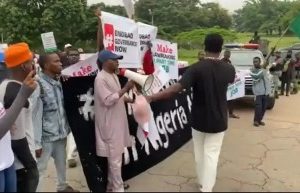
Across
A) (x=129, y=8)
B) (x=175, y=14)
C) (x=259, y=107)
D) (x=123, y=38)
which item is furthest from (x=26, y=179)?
(x=175, y=14)

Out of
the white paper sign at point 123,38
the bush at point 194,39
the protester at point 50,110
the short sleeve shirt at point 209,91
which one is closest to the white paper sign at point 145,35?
the white paper sign at point 123,38

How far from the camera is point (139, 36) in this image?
5715 millimetres

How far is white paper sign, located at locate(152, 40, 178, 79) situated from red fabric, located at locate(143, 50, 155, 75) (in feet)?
1.13

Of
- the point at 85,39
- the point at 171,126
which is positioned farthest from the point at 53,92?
the point at 85,39

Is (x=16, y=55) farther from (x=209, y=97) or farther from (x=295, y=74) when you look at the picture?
(x=295, y=74)

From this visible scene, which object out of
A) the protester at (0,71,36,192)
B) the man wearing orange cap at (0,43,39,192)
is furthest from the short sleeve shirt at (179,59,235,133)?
the protester at (0,71,36,192)

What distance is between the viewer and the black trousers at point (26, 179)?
3.65m

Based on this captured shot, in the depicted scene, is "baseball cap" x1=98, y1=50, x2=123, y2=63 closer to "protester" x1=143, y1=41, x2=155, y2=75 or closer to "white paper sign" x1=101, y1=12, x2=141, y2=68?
"white paper sign" x1=101, y1=12, x2=141, y2=68

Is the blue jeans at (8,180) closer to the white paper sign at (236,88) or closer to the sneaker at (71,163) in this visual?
the sneaker at (71,163)

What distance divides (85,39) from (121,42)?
3894cm

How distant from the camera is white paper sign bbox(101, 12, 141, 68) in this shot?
494cm

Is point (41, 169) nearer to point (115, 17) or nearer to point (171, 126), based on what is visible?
point (115, 17)

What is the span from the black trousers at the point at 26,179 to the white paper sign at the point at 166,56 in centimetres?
271

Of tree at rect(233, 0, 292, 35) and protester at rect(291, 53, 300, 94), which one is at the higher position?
protester at rect(291, 53, 300, 94)
